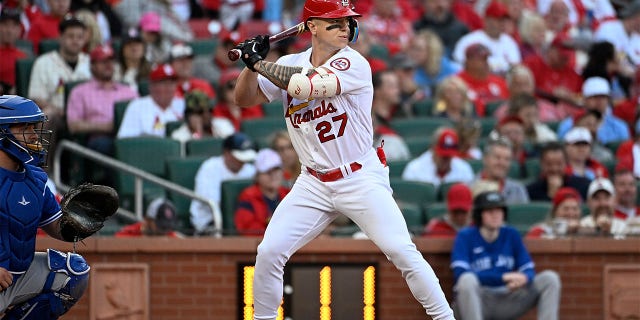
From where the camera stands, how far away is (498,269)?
333 inches

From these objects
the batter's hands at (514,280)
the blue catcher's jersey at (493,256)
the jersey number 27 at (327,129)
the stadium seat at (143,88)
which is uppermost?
the jersey number 27 at (327,129)

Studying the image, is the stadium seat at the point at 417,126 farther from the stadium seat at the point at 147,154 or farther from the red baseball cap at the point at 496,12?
the red baseball cap at the point at 496,12

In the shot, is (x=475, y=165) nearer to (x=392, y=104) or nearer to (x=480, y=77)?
(x=392, y=104)

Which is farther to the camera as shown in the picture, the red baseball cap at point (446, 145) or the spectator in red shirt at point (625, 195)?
the red baseball cap at point (446, 145)

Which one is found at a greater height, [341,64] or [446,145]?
[341,64]

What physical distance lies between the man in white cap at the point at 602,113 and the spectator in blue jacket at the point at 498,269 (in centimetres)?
339

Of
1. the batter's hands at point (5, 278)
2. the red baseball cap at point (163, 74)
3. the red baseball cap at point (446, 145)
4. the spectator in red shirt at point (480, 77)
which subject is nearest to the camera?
the batter's hands at point (5, 278)

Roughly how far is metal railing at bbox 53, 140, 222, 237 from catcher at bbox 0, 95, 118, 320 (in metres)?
2.68

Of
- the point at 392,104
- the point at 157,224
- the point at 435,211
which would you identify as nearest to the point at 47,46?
the point at 157,224

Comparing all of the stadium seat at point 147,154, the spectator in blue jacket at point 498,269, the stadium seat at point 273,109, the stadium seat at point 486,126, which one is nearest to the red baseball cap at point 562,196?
the spectator in blue jacket at point 498,269

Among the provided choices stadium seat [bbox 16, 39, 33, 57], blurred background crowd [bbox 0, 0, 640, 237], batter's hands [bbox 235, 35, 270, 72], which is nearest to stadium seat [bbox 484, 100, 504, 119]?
blurred background crowd [bbox 0, 0, 640, 237]

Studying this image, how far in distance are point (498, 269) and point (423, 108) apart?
11.9 feet

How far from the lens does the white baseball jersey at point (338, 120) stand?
627 cm

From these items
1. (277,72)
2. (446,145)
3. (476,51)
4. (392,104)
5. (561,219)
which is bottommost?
(561,219)
